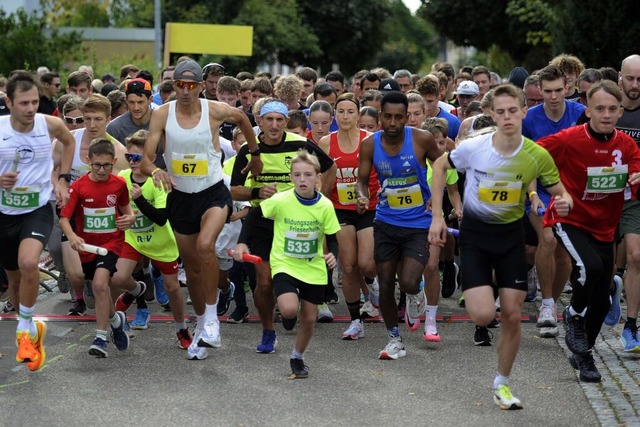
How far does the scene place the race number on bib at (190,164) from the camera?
9961mm

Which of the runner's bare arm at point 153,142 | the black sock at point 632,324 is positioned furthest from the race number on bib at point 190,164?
the black sock at point 632,324

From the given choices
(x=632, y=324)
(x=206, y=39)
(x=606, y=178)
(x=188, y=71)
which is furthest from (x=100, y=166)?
(x=206, y=39)

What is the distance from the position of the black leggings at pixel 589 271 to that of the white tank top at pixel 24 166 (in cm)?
378

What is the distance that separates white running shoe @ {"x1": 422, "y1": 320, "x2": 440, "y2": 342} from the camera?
10.6m

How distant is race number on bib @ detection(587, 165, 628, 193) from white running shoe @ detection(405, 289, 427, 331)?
1.87 meters

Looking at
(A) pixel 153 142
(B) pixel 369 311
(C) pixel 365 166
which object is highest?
(A) pixel 153 142

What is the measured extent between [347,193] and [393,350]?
1.75m

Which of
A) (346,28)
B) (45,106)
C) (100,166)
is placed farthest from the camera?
(346,28)

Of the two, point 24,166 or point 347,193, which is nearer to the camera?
point 24,166

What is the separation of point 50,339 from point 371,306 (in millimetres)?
2868

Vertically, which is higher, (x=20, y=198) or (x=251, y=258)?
(x=20, y=198)

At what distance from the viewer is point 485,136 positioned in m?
8.45

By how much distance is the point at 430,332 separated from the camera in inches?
418

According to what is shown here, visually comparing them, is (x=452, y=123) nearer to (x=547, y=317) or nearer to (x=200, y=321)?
(x=547, y=317)
